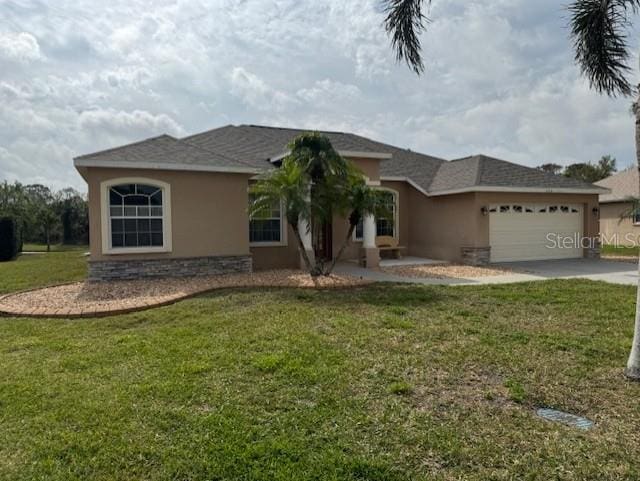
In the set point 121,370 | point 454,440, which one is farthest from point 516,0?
point 121,370

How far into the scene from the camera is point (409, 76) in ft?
29.6

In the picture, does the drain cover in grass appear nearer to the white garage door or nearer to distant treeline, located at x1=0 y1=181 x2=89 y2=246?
the white garage door

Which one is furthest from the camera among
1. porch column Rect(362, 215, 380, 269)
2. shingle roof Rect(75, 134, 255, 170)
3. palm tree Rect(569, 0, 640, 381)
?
porch column Rect(362, 215, 380, 269)

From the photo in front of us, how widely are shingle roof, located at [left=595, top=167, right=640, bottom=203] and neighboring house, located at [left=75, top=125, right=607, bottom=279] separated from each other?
832 centimetres

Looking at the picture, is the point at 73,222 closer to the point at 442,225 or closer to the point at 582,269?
the point at 442,225

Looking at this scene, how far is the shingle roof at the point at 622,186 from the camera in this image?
988 inches

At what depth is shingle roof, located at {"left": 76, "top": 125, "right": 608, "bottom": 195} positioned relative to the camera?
1273 cm

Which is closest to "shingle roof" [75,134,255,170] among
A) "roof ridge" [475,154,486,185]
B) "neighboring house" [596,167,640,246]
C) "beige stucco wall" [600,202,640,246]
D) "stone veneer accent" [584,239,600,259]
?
"roof ridge" [475,154,486,185]

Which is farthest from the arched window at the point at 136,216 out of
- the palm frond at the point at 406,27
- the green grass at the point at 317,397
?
the palm frond at the point at 406,27

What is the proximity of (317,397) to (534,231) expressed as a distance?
54.0 feet

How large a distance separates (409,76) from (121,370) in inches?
302

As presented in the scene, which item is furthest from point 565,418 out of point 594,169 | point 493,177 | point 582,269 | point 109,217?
point 594,169

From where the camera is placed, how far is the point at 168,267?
12.8 meters

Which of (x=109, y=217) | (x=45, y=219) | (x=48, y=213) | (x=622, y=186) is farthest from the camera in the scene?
(x=48, y=213)
